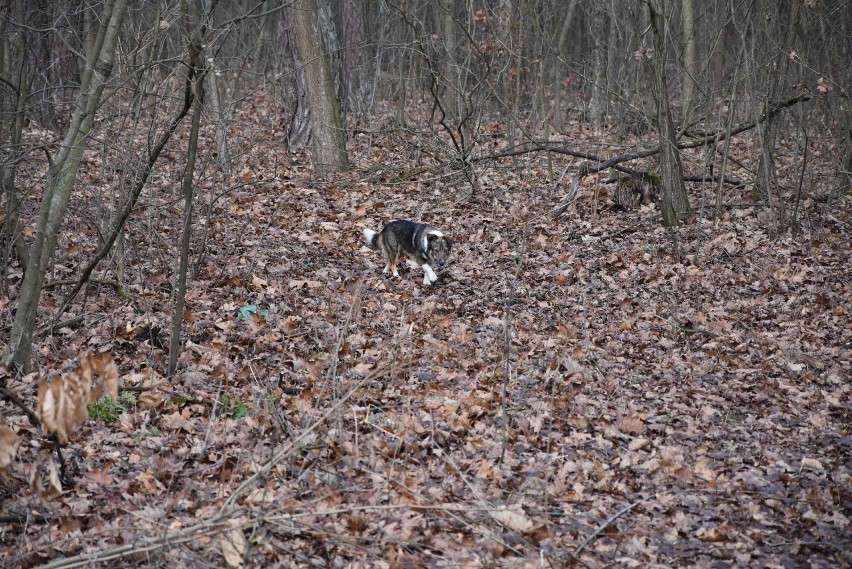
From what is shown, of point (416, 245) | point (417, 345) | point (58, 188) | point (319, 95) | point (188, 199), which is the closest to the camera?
point (58, 188)

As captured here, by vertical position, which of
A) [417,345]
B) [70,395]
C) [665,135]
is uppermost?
[665,135]

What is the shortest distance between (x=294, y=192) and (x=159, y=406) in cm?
758

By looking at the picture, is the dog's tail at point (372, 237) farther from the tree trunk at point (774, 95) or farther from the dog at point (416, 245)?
the tree trunk at point (774, 95)

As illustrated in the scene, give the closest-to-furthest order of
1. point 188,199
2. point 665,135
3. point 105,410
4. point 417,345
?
point 105,410
point 188,199
point 417,345
point 665,135

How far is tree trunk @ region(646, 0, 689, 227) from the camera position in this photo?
10.7 m

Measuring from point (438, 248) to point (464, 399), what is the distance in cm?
359

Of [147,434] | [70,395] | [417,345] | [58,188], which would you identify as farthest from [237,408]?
[70,395]

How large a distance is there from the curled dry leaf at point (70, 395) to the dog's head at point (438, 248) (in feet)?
19.5

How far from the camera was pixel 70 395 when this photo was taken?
3.56 m

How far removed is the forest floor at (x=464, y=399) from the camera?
14.5ft

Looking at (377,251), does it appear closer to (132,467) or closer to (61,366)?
(61,366)

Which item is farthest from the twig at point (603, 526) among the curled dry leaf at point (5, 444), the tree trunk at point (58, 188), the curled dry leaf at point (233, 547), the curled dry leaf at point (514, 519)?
the tree trunk at point (58, 188)

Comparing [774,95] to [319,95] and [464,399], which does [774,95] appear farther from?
[464,399]

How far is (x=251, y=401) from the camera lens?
6121 mm
